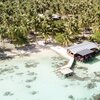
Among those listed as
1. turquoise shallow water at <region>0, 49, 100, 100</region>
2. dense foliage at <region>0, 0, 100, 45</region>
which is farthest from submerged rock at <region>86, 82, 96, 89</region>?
dense foliage at <region>0, 0, 100, 45</region>

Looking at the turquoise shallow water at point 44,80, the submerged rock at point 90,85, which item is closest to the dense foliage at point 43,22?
the turquoise shallow water at point 44,80

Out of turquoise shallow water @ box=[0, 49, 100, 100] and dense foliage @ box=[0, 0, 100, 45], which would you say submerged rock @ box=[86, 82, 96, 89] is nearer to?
turquoise shallow water @ box=[0, 49, 100, 100]

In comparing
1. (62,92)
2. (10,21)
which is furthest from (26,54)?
(62,92)

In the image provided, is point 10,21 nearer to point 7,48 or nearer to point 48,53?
point 7,48

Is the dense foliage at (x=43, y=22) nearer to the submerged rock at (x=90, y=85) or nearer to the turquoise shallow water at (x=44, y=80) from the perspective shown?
the turquoise shallow water at (x=44, y=80)

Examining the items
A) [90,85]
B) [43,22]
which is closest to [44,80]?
[90,85]

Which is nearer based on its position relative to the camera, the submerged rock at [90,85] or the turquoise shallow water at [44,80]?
the turquoise shallow water at [44,80]
